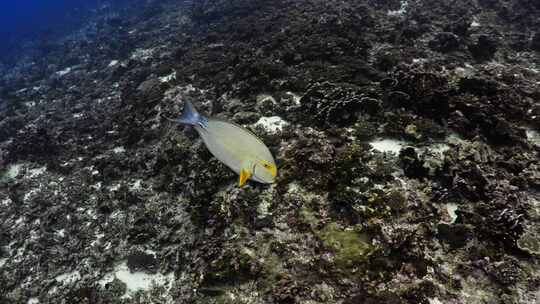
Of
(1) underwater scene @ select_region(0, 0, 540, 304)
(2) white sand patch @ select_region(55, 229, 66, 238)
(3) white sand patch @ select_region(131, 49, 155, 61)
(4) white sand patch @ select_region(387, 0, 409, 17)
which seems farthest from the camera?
(3) white sand patch @ select_region(131, 49, 155, 61)

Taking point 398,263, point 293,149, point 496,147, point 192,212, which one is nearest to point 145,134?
point 192,212

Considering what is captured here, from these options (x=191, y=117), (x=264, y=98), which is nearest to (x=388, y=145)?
(x=264, y=98)

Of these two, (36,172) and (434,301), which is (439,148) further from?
(36,172)

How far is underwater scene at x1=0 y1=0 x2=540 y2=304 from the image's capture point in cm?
404

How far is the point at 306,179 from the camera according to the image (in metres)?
5.19

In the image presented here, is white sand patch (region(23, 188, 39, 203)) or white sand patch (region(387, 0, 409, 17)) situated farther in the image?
white sand patch (region(387, 0, 409, 17))

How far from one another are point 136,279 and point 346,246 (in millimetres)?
3928

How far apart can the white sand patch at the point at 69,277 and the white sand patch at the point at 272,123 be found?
4656mm

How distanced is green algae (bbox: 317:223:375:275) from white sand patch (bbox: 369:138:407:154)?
6.38 feet

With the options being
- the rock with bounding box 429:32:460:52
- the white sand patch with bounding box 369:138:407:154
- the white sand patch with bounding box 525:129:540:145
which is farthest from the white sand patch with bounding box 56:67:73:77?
the white sand patch with bounding box 525:129:540:145

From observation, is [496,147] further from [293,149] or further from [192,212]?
[192,212]

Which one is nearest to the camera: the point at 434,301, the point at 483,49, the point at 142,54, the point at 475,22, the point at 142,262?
the point at 434,301

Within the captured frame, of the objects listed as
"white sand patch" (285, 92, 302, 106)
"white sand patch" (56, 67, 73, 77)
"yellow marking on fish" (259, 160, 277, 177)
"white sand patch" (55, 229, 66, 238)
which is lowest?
"white sand patch" (56, 67, 73, 77)

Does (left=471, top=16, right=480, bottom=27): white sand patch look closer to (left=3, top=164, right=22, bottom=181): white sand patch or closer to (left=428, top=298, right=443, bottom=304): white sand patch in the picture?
(left=428, top=298, right=443, bottom=304): white sand patch
